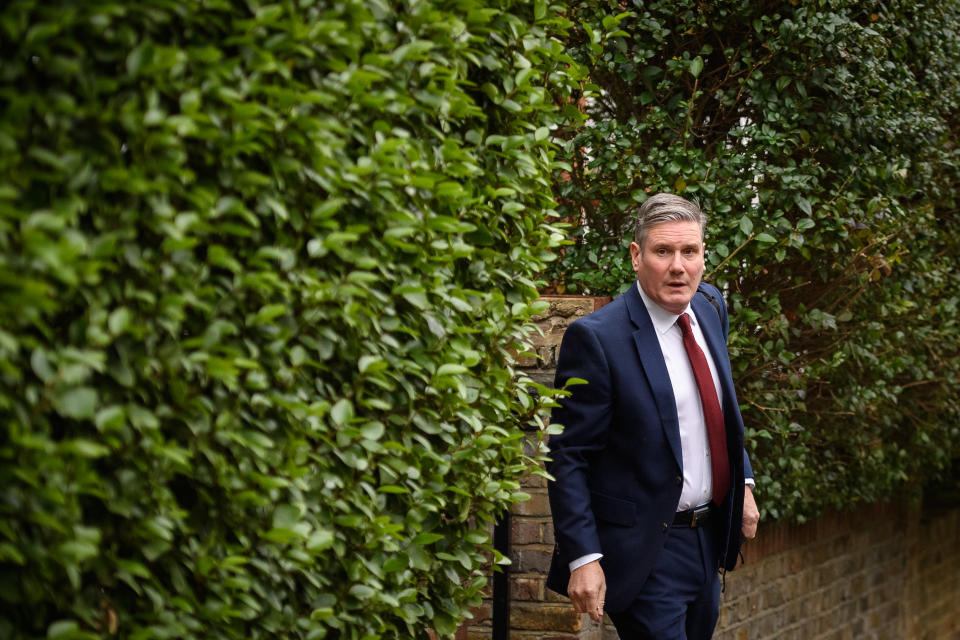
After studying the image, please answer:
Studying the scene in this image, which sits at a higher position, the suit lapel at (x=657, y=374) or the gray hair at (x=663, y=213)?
the gray hair at (x=663, y=213)

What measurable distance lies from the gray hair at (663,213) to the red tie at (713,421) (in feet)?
1.52

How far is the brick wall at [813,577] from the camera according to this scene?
4770 mm

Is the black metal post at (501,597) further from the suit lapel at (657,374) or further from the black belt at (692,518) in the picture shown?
the suit lapel at (657,374)

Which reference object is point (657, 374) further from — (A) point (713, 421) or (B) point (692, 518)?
(B) point (692, 518)

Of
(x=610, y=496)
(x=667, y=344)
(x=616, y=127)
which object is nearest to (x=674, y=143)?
(x=616, y=127)

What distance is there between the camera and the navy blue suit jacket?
4004 millimetres

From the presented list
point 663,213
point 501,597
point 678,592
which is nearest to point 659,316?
point 663,213

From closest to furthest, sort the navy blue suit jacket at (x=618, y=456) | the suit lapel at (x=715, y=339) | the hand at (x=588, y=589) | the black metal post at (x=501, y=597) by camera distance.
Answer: the hand at (x=588, y=589) → the navy blue suit jacket at (x=618, y=456) → the suit lapel at (x=715, y=339) → the black metal post at (x=501, y=597)

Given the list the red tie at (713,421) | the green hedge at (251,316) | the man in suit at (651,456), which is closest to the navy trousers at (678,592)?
Result: the man in suit at (651,456)

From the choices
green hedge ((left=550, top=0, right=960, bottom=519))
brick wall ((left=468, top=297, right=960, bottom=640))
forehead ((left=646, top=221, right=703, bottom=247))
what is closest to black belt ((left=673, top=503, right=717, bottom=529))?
brick wall ((left=468, top=297, right=960, bottom=640))

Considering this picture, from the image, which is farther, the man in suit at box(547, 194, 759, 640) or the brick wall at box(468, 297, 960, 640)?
the brick wall at box(468, 297, 960, 640)

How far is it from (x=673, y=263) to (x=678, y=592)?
4.10ft

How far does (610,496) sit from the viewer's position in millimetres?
4105

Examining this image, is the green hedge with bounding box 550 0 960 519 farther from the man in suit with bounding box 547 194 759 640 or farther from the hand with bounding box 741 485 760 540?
the man in suit with bounding box 547 194 759 640
